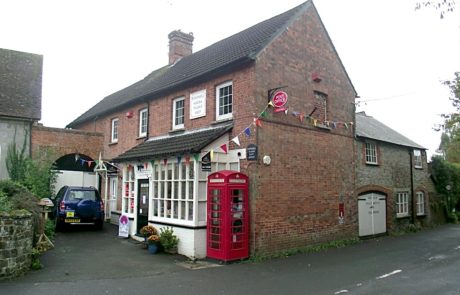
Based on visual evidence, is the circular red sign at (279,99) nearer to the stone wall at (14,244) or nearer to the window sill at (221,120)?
the window sill at (221,120)

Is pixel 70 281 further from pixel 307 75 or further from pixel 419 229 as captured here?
pixel 419 229

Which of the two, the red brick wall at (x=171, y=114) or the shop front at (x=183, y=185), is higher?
the red brick wall at (x=171, y=114)

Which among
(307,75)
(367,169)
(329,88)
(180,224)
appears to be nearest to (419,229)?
(367,169)

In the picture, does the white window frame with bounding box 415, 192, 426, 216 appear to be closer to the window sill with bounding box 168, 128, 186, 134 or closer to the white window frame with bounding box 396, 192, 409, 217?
the white window frame with bounding box 396, 192, 409, 217

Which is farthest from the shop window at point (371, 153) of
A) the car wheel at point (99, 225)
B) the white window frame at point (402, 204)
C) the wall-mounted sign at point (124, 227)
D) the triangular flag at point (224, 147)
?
the car wheel at point (99, 225)

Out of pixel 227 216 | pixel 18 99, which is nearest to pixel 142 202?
pixel 227 216

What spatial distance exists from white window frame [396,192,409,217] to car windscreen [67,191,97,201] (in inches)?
581

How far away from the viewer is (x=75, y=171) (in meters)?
22.9

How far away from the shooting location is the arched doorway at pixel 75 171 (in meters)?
22.1

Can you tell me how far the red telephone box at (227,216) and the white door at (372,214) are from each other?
23.9 feet

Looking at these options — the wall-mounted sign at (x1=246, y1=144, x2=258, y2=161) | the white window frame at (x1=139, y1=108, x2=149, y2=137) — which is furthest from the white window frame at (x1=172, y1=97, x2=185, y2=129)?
the wall-mounted sign at (x1=246, y1=144, x2=258, y2=161)

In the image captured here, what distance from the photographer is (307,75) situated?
14.5 metres

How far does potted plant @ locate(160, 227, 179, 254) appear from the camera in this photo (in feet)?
41.0

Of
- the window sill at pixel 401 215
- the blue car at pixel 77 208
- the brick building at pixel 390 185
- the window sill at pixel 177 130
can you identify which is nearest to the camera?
the window sill at pixel 177 130
